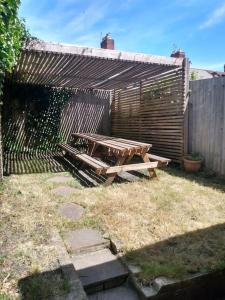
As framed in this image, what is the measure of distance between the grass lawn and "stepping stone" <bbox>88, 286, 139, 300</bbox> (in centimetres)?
17

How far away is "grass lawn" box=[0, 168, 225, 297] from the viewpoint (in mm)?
2398

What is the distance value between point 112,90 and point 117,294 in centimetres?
945

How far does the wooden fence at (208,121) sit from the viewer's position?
574cm

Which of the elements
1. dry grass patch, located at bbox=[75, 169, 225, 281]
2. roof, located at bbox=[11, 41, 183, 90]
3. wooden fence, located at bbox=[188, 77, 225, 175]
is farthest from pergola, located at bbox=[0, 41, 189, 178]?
dry grass patch, located at bbox=[75, 169, 225, 281]

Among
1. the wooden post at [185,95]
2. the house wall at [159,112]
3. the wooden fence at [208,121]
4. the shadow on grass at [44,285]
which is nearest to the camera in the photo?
the shadow on grass at [44,285]

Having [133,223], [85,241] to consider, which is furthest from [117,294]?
[133,223]

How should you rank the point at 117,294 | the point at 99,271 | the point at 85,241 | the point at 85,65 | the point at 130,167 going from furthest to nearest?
1. the point at 85,65
2. the point at 130,167
3. the point at 85,241
4. the point at 99,271
5. the point at 117,294

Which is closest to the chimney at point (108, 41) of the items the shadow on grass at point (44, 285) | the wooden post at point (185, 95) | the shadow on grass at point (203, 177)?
the wooden post at point (185, 95)

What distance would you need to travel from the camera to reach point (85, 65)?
650 centimetres

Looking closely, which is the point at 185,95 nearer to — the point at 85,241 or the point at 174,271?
the point at 85,241

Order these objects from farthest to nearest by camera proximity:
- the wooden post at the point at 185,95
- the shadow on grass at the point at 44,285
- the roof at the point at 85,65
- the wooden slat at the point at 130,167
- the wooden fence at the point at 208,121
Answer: the wooden post at the point at 185,95, the wooden fence at the point at 208,121, the roof at the point at 85,65, the wooden slat at the point at 130,167, the shadow on grass at the point at 44,285

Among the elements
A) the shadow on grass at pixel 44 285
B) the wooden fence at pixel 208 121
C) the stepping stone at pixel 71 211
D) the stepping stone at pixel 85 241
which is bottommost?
the stepping stone at pixel 85 241

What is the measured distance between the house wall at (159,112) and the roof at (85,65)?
0.37 meters

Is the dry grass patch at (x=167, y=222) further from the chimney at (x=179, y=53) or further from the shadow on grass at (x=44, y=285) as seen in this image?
the chimney at (x=179, y=53)
